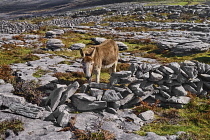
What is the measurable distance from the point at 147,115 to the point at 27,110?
5877 millimetres

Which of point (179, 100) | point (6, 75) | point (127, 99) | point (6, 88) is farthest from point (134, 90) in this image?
point (6, 75)

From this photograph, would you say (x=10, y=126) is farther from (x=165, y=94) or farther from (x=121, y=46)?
(x=121, y=46)

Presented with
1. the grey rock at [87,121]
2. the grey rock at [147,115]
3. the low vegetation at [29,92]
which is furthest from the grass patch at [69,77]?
the grey rock at [147,115]

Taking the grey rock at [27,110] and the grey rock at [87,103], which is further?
the grey rock at [87,103]

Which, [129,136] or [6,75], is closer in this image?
[129,136]

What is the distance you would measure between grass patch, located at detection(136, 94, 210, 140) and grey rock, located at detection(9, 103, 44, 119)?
451 cm

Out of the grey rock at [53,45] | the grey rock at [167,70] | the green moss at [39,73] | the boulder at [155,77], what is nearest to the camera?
the boulder at [155,77]

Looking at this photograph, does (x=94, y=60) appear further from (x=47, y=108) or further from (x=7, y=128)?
(x=7, y=128)

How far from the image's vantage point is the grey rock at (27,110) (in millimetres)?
8508

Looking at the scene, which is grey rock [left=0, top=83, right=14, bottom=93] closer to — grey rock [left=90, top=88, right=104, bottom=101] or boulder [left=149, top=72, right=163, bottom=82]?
grey rock [left=90, top=88, right=104, bottom=101]

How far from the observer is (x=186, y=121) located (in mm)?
9812

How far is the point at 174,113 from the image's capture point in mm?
10414

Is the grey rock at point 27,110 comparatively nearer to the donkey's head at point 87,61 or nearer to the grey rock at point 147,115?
the donkey's head at point 87,61

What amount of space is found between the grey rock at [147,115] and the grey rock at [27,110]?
4981 millimetres
